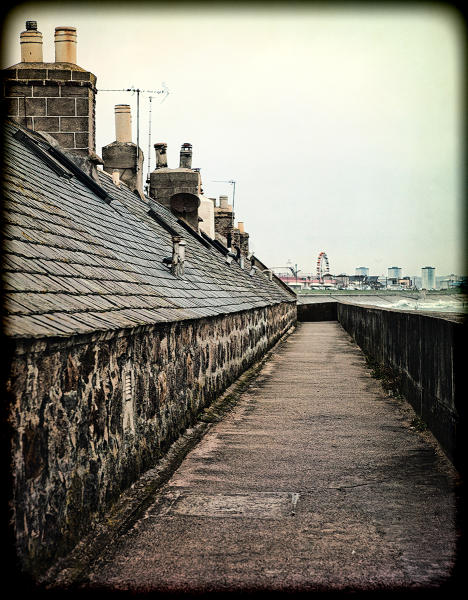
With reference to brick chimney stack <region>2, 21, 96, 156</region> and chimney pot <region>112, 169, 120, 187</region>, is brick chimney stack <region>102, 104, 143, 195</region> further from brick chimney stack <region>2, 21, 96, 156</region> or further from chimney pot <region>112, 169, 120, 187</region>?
brick chimney stack <region>2, 21, 96, 156</region>

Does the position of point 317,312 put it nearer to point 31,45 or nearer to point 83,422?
point 31,45

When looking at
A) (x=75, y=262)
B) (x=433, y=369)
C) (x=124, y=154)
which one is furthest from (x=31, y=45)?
(x=433, y=369)

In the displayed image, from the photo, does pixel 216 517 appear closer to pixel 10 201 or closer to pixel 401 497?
pixel 401 497

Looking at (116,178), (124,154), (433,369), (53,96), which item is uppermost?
(53,96)

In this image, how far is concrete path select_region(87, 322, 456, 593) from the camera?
4977 mm

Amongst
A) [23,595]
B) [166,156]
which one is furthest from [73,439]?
[166,156]

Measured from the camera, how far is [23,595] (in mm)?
4395

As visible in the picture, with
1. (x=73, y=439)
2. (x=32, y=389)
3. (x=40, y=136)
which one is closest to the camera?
(x=32, y=389)

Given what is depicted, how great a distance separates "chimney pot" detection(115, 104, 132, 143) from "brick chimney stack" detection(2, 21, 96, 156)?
5.00 m

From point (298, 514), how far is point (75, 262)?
10.2 ft

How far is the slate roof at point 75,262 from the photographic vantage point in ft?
18.0

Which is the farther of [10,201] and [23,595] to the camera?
[10,201]

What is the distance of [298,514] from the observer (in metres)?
6.39

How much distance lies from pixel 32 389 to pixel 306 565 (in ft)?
6.82
